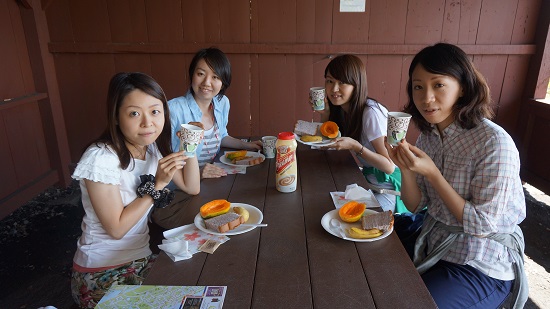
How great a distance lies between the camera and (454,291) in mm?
→ 1477

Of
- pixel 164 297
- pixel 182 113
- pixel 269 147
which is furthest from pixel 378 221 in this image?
pixel 182 113

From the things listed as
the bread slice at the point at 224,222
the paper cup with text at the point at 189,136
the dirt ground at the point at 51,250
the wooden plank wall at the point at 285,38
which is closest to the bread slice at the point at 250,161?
the paper cup with text at the point at 189,136

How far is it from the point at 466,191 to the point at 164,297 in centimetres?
125

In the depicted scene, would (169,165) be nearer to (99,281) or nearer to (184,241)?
(184,241)

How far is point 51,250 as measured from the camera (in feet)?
9.79

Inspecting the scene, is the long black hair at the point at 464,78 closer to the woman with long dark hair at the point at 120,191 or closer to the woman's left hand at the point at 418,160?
the woman's left hand at the point at 418,160

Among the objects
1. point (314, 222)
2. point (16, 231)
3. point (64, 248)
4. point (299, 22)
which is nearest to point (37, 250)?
point (64, 248)

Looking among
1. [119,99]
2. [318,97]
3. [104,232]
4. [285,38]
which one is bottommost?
[104,232]

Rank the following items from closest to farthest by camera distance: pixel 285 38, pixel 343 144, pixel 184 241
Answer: pixel 184 241
pixel 343 144
pixel 285 38

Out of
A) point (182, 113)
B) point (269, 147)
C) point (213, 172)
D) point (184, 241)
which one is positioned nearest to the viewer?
point (184, 241)

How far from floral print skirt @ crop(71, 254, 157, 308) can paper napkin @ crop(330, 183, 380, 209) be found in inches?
33.2

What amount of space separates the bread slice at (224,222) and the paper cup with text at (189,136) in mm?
338

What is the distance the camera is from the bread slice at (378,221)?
4.63 ft

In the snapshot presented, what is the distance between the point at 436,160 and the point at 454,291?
58 centimetres
